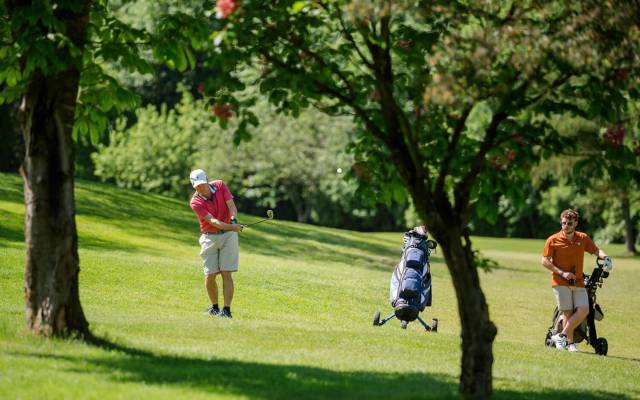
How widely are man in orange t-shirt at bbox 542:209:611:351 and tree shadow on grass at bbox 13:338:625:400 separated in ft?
14.1

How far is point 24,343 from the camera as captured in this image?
33.4 feet

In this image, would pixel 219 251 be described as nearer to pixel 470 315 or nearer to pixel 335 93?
pixel 335 93

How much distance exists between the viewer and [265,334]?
13.2m

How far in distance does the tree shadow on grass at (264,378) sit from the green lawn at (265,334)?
0.02 metres

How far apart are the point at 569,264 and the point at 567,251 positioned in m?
0.18

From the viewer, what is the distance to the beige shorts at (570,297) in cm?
1485

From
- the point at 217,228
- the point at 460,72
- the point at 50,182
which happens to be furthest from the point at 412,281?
the point at 460,72

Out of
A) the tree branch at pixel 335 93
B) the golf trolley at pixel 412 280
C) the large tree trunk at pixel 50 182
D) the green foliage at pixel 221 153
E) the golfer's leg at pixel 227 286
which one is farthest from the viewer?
the green foliage at pixel 221 153

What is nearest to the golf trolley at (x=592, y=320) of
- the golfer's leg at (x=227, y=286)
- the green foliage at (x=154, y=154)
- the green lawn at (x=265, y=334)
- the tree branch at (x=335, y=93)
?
the green lawn at (x=265, y=334)

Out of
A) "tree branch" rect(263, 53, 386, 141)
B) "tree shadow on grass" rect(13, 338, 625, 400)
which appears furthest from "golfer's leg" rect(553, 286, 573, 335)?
"tree branch" rect(263, 53, 386, 141)

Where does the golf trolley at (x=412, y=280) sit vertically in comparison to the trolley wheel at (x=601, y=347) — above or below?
above

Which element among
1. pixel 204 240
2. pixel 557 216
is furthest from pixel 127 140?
pixel 204 240

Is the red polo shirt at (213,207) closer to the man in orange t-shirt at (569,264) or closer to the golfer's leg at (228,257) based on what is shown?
the golfer's leg at (228,257)

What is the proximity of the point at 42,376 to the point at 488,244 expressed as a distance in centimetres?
5161
